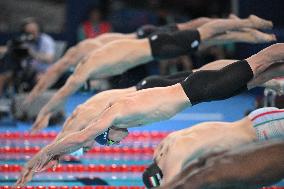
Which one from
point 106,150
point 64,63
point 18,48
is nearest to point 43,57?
point 18,48

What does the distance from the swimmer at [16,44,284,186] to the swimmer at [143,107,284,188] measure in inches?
6.5

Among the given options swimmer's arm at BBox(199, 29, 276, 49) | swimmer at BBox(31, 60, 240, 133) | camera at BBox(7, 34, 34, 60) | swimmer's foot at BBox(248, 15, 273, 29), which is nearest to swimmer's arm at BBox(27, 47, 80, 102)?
swimmer's arm at BBox(199, 29, 276, 49)

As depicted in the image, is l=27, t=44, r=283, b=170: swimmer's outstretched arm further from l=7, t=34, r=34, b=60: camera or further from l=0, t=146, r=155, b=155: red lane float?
l=7, t=34, r=34, b=60: camera

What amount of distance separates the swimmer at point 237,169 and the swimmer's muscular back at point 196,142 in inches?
20.0

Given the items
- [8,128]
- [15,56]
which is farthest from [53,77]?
[15,56]

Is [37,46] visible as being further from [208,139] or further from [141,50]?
[208,139]

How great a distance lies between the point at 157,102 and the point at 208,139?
0.33 m

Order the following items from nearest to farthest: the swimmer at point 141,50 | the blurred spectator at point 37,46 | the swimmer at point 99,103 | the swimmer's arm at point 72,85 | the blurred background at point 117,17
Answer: the swimmer at point 99,103, the swimmer at point 141,50, the swimmer's arm at point 72,85, the blurred spectator at point 37,46, the blurred background at point 117,17

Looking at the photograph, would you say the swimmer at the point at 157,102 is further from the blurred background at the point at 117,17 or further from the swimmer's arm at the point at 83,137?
the blurred background at the point at 117,17

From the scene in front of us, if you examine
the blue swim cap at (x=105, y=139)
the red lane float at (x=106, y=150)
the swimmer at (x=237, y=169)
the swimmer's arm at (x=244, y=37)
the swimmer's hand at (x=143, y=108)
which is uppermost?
the swimmer at (x=237, y=169)

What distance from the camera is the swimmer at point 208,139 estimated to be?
123 inches

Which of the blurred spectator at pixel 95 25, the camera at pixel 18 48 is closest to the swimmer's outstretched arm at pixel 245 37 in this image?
the camera at pixel 18 48

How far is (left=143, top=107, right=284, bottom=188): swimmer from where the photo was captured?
3.13 meters

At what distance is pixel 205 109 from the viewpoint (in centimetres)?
826
